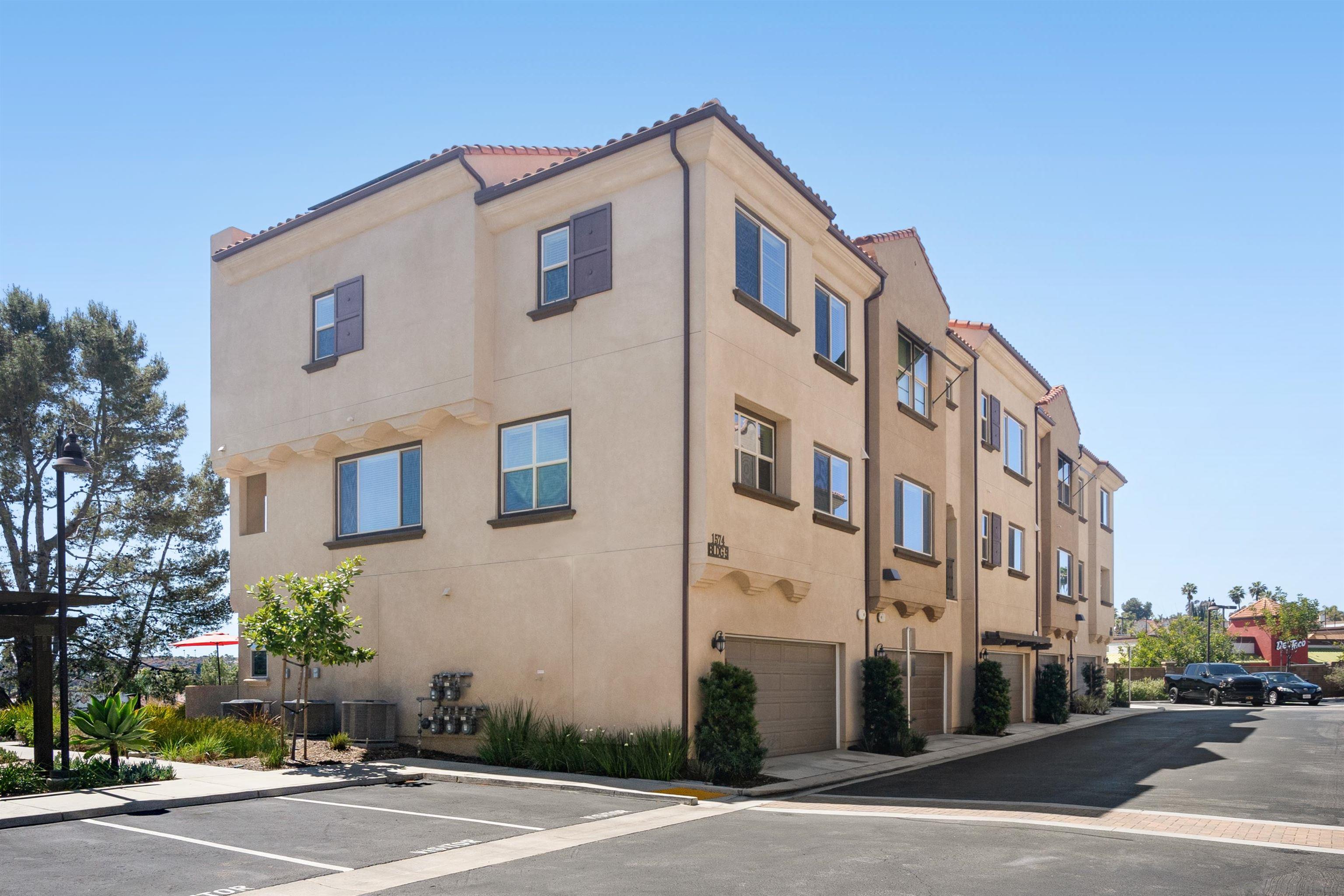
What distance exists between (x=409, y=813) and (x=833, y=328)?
12353mm

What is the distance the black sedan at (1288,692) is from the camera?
46.5m

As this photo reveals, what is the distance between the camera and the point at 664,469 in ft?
56.2

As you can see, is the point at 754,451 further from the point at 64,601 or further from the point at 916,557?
the point at 64,601

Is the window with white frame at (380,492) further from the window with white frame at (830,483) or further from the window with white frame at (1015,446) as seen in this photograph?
the window with white frame at (1015,446)

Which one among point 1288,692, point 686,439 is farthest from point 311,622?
point 1288,692

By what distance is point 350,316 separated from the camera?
21594 millimetres

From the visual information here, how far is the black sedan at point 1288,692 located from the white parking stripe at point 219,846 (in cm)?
4521

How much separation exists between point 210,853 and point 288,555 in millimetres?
13169

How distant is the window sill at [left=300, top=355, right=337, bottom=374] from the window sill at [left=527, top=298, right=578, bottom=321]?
4.78 metres

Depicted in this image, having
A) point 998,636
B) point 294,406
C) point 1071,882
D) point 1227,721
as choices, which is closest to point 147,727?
point 294,406

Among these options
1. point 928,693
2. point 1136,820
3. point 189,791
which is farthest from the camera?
point 928,693

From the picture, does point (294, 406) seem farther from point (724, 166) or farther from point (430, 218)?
point (724, 166)

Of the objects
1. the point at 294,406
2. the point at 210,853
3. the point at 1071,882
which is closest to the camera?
the point at 1071,882

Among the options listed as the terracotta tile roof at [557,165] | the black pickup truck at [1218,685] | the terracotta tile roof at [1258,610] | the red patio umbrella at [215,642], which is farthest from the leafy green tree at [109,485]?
the terracotta tile roof at [1258,610]
